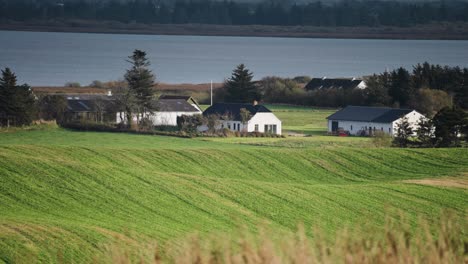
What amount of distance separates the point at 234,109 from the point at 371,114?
8.35 meters

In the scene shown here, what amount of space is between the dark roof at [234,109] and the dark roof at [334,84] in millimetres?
21065

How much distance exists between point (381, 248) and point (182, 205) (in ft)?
63.9

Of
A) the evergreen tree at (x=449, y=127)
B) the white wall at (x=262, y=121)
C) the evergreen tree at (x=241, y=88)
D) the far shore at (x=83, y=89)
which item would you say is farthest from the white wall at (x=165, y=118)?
the evergreen tree at (x=449, y=127)

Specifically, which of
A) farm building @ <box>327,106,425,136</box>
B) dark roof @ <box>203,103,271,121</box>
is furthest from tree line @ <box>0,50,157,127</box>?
farm building @ <box>327,106,425,136</box>

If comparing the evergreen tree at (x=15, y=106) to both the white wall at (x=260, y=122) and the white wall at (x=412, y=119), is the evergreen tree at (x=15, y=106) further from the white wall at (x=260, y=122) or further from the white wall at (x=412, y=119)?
the white wall at (x=412, y=119)

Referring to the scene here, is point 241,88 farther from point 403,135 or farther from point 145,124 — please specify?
point 403,135

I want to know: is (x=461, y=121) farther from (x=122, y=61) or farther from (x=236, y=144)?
(x=122, y=61)

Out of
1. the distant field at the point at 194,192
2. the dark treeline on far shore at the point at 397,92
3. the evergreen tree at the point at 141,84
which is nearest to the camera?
the distant field at the point at 194,192

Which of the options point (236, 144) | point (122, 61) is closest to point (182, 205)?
point (236, 144)

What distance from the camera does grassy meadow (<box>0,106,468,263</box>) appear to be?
21000 mm

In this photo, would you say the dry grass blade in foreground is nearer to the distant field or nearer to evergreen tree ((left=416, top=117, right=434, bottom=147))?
the distant field

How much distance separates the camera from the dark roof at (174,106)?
6694 cm

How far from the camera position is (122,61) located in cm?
17925

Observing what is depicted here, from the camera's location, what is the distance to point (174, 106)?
67.8 meters
